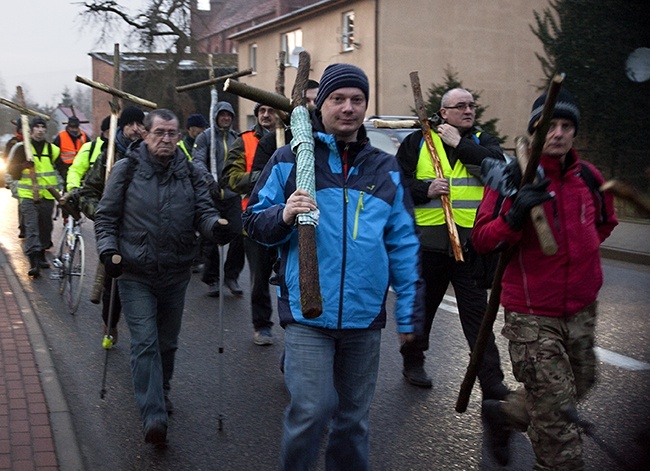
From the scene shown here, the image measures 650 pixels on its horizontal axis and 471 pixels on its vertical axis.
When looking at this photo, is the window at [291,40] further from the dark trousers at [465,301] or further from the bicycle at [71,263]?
the dark trousers at [465,301]

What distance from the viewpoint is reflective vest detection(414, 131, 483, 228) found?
18.5 ft

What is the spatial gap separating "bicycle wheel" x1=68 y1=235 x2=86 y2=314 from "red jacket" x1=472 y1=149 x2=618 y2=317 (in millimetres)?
6112

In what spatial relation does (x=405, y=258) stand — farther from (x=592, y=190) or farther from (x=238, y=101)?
(x=238, y=101)

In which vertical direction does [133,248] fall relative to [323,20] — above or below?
below

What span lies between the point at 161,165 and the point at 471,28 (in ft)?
87.2

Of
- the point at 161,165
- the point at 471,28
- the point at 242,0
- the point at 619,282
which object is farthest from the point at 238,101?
the point at 161,165

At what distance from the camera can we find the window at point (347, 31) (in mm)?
30650

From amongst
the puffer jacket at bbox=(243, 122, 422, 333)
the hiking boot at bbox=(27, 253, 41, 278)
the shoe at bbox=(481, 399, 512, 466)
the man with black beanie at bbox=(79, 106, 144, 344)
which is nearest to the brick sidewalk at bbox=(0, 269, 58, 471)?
the man with black beanie at bbox=(79, 106, 144, 344)

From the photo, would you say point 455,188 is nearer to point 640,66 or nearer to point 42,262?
point 640,66

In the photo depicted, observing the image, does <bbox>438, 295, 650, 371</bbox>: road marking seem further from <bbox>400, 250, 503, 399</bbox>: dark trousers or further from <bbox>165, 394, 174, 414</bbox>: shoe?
<bbox>165, 394, 174, 414</bbox>: shoe

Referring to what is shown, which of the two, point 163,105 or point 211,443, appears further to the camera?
point 163,105

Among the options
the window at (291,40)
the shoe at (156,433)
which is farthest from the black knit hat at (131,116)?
the window at (291,40)

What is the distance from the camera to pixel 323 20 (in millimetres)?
32281

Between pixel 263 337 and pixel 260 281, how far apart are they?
533 millimetres
